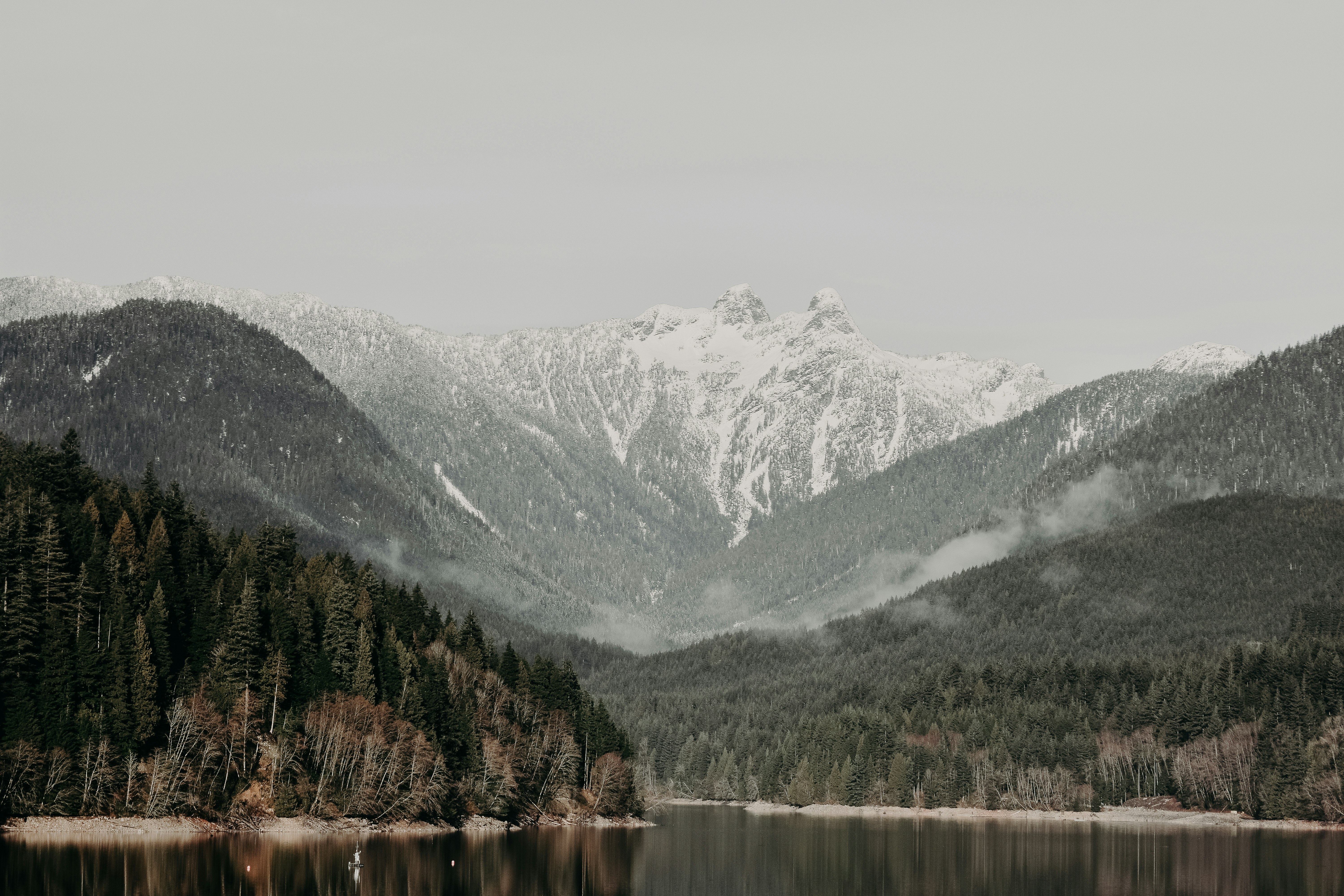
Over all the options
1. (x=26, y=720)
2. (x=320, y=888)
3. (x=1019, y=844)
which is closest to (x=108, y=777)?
(x=26, y=720)

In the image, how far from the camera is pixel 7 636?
5497 inches

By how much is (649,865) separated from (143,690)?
4617 cm

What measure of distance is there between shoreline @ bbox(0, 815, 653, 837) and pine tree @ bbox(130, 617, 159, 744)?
7.08 metres

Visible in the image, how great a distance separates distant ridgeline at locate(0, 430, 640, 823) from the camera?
456 ft

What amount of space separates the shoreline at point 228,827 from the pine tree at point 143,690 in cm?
708

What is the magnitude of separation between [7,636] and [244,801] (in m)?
24.3

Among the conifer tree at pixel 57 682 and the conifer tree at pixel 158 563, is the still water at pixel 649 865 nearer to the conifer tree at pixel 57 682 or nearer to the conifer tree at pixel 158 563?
the conifer tree at pixel 57 682

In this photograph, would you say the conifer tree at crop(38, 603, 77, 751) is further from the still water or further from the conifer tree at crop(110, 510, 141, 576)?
the conifer tree at crop(110, 510, 141, 576)

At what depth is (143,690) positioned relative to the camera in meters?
143

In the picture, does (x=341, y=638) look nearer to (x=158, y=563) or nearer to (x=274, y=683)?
(x=274, y=683)

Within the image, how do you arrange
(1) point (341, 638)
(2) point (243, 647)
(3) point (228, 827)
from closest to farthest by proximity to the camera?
(3) point (228, 827) → (2) point (243, 647) → (1) point (341, 638)

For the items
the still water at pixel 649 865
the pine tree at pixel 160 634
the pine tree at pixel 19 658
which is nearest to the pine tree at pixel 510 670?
the still water at pixel 649 865

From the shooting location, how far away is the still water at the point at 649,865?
113 meters

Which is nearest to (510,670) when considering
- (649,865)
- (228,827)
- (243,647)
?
(243,647)
